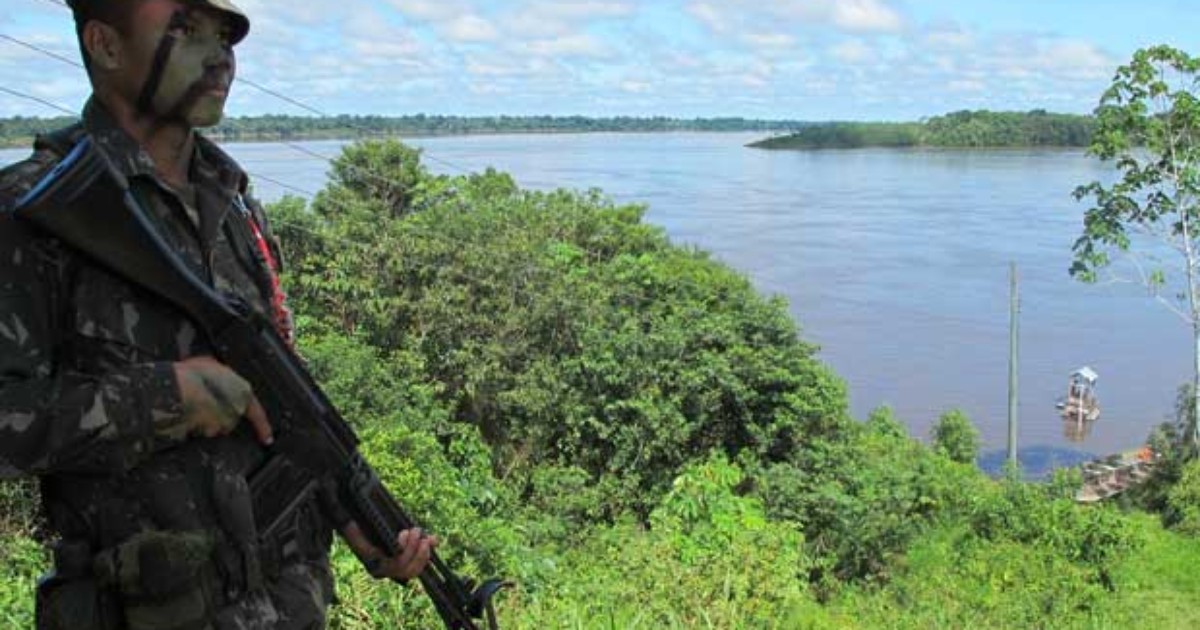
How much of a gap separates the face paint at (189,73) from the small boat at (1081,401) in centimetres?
2478

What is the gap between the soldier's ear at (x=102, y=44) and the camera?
3.87ft

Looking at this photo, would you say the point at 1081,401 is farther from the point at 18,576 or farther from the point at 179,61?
the point at 179,61

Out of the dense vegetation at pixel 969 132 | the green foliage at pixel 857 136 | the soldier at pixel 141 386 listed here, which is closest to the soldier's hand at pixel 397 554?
the soldier at pixel 141 386

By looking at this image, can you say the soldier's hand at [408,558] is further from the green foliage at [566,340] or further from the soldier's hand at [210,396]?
the green foliage at [566,340]

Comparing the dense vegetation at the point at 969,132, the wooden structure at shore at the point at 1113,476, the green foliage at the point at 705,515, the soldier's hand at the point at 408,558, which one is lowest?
the wooden structure at shore at the point at 1113,476

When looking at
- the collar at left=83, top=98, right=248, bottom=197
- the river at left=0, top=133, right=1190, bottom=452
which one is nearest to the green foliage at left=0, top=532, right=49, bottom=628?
the collar at left=83, top=98, right=248, bottom=197

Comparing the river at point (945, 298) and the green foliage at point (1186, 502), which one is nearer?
the green foliage at point (1186, 502)

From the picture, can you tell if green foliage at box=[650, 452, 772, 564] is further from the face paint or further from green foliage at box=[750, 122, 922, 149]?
green foliage at box=[750, 122, 922, 149]

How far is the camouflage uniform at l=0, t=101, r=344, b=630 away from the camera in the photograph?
3.59ft

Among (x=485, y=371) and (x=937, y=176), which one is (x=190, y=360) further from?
(x=937, y=176)

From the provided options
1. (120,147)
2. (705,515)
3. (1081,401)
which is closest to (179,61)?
(120,147)

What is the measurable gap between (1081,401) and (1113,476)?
17.4 feet

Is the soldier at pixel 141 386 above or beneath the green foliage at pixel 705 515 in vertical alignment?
above

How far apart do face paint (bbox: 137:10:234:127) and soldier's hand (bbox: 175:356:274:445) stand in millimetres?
303
